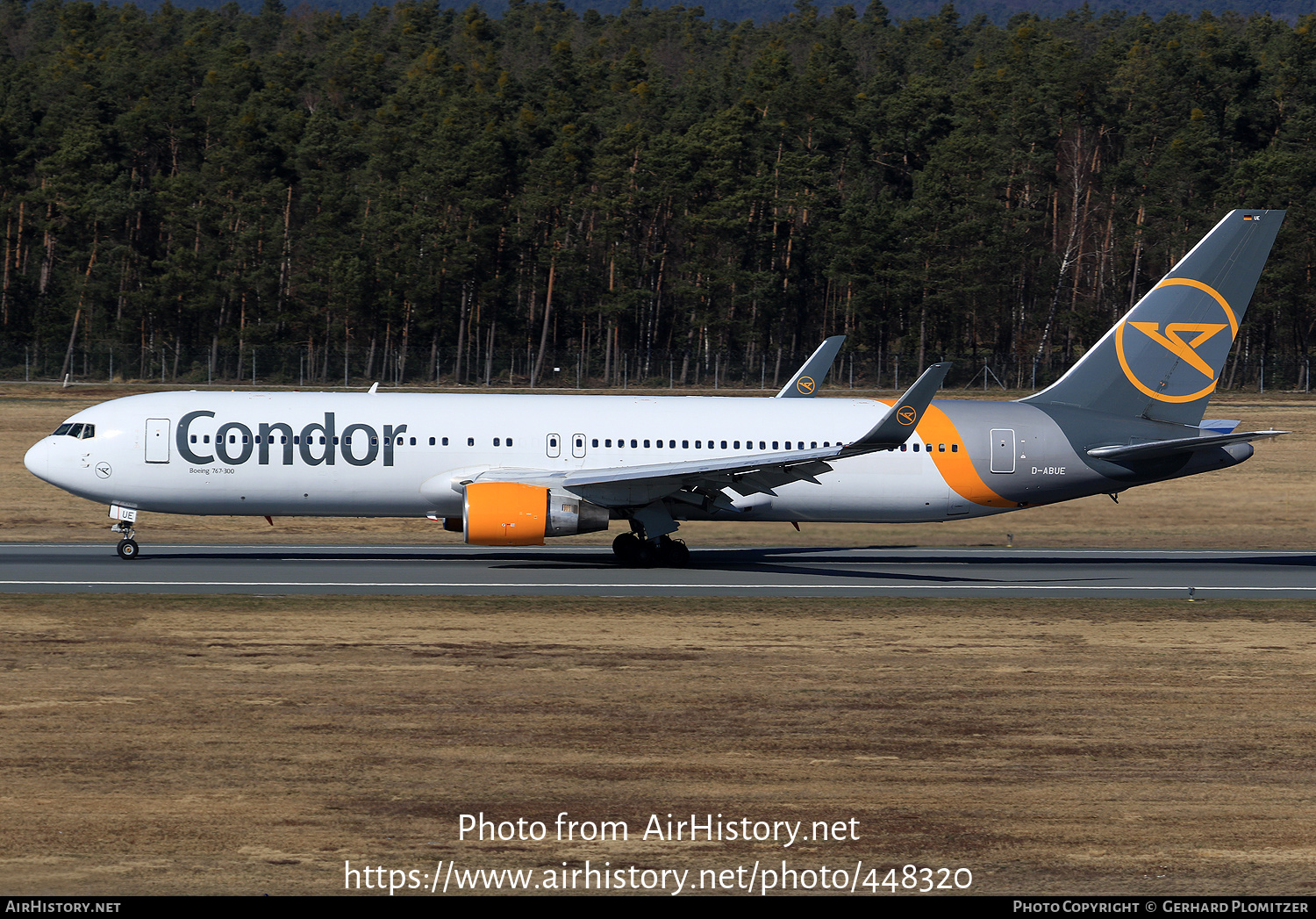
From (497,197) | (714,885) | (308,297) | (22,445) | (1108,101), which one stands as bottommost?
(714,885)

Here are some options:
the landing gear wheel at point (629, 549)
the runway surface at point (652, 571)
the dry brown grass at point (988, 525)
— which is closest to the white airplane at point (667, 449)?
the landing gear wheel at point (629, 549)

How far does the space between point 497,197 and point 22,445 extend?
187ft

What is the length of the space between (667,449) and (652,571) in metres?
2.73

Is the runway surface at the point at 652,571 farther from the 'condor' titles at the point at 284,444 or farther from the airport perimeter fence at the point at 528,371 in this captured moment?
the airport perimeter fence at the point at 528,371

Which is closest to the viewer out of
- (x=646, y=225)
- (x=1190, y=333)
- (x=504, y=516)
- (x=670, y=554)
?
(x=504, y=516)

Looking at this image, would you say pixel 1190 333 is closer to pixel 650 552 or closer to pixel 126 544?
pixel 650 552

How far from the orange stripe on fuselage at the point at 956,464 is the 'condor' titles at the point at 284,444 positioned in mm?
11746

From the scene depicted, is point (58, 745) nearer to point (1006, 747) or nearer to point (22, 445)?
point (1006, 747)

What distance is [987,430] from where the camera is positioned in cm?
3081

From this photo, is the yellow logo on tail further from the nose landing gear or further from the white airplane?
the nose landing gear

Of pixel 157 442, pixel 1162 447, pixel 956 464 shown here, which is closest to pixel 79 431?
pixel 157 442

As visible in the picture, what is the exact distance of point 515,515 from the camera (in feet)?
90.2
